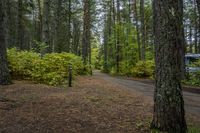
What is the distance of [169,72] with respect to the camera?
23.0 feet

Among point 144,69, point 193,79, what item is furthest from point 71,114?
point 144,69

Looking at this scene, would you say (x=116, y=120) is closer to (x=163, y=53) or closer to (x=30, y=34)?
(x=163, y=53)

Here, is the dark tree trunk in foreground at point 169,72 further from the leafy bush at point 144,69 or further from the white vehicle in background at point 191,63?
the leafy bush at point 144,69

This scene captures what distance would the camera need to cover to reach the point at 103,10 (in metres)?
53.1

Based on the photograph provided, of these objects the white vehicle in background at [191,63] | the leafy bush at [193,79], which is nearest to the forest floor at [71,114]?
the leafy bush at [193,79]

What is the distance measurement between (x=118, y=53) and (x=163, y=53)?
3254cm

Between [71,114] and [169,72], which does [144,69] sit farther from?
[169,72]

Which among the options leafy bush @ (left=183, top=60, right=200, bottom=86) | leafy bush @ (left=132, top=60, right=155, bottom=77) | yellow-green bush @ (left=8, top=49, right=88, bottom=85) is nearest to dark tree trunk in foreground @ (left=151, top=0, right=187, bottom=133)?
yellow-green bush @ (left=8, top=49, right=88, bottom=85)

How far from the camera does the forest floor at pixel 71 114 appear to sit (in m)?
7.47

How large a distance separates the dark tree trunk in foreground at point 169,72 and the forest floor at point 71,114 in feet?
2.06

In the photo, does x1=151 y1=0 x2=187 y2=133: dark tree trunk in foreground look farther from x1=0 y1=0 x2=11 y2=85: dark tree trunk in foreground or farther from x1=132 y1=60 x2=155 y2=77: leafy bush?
x1=132 y1=60 x2=155 y2=77: leafy bush

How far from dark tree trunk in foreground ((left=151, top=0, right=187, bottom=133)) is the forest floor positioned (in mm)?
626

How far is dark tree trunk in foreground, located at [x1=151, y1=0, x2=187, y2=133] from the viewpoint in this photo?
702 centimetres

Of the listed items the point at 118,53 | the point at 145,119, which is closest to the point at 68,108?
the point at 145,119
